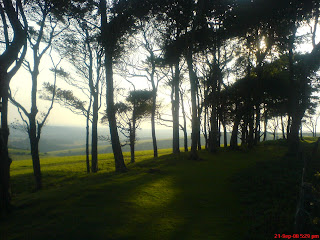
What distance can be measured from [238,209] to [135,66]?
22.4 m

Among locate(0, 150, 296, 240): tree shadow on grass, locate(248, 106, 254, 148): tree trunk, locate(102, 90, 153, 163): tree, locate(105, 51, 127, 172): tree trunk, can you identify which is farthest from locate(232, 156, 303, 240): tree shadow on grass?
locate(102, 90, 153, 163): tree

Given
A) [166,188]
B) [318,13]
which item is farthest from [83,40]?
[318,13]

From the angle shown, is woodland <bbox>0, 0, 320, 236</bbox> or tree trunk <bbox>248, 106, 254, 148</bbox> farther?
tree trunk <bbox>248, 106, 254, 148</bbox>

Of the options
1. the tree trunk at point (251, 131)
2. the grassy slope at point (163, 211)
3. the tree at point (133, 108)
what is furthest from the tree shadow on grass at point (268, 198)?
the tree at point (133, 108)

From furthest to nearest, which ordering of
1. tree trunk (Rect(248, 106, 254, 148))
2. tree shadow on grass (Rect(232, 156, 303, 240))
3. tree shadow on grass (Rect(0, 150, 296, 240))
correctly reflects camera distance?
tree trunk (Rect(248, 106, 254, 148)) → tree shadow on grass (Rect(232, 156, 303, 240)) → tree shadow on grass (Rect(0, 150, 296, 240))

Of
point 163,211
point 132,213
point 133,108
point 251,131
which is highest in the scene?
point 133,108

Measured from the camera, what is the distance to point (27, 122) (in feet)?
45.2

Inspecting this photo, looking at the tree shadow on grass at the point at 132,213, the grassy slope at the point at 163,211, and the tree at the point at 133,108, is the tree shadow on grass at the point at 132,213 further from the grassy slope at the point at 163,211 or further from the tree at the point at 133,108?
the tree at the point at 133,108

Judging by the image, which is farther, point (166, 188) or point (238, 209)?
point (166, 188)

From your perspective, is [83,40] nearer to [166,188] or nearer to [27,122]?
[27,122]

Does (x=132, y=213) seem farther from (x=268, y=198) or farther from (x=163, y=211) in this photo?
(x=268, y=198)

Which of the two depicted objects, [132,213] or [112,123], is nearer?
[132,213]

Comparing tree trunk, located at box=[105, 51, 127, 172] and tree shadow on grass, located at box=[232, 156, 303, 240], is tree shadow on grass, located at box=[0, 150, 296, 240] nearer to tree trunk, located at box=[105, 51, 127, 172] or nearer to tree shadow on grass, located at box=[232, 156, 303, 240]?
tree shadow on grass, located at box=[232, 156, 303, 240]

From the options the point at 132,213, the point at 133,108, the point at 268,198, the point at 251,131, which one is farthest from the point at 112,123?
the point at 251,131
